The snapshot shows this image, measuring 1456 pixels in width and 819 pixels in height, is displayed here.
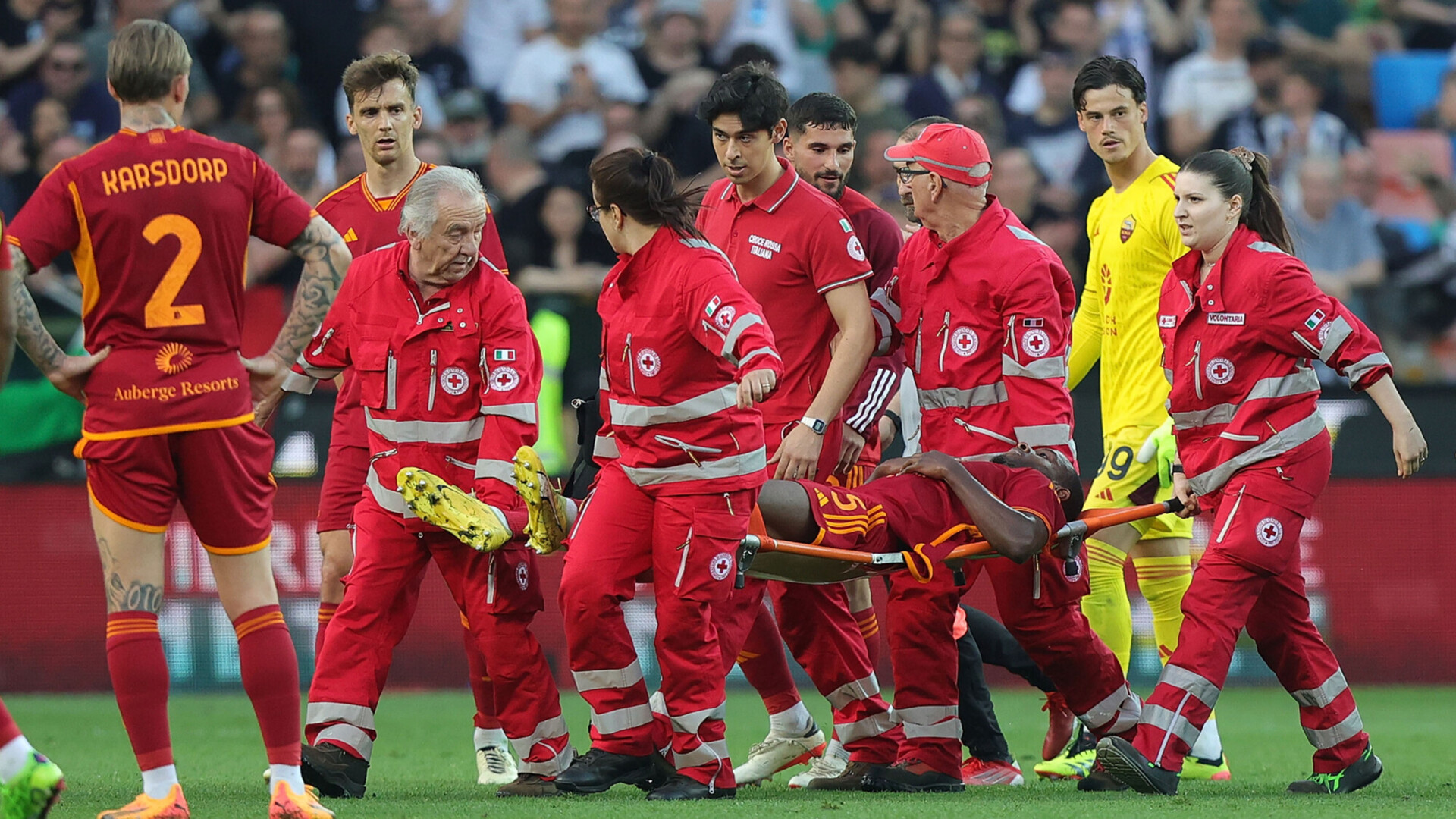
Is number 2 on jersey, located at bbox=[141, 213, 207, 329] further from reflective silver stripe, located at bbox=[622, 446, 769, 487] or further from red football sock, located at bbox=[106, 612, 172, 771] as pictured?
reflective silver stripe, located at bbox=[622, 446, 769, 487]

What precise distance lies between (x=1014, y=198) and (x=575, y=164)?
2.93 metres

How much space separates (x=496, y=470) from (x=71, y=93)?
299 inches

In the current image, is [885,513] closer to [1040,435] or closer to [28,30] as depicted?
[1040,435]

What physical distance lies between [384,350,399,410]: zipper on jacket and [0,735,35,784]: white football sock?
1834 mm

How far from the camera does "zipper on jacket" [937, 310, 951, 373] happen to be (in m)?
6.12

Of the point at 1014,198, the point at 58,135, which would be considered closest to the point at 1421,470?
the point at 1014,198

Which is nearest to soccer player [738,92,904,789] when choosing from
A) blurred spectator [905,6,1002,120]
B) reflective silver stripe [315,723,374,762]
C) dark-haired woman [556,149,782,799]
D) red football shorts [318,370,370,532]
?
dark-haired woman [556,149,782,799]

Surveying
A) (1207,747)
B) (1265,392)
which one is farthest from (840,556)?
(1207,747)

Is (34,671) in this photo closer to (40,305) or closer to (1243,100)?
(40,305)

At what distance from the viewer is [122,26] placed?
12.1m

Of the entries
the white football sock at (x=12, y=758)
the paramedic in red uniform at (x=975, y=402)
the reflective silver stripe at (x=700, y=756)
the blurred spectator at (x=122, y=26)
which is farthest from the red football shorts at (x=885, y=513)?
the blurred spectator at (x=122, y=26)

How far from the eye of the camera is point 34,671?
10.1m

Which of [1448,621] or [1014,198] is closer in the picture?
[1448,621]

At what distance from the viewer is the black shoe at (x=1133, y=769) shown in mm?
5629
